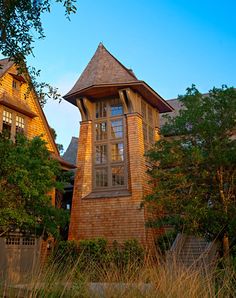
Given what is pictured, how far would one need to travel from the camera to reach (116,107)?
21250 mm

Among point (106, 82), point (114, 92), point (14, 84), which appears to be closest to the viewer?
point (14, 84)

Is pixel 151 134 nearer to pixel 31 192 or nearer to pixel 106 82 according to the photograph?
pixel 106 82

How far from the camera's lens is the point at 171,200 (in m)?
12.1

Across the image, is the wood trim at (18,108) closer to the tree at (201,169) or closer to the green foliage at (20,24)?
the tree at (201,169)

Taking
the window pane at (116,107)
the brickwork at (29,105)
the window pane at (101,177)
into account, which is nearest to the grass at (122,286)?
the brickwork at (29,105)

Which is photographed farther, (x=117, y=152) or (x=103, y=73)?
(x=103, y=73)

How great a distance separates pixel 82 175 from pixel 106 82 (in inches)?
207

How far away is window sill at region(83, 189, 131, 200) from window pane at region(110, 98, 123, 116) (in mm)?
4424

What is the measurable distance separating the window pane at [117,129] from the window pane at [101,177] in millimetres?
1992

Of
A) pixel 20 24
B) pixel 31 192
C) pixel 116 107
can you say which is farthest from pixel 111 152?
pixel 20 24

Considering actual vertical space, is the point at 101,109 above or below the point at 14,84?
below

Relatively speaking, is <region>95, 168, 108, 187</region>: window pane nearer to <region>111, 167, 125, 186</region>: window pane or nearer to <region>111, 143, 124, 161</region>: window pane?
<region>111, 167, 125, 186</region>: window pane

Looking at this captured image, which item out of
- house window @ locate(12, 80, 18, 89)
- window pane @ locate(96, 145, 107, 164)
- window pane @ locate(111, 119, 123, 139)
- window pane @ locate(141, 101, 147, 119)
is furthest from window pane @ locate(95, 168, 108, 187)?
house window @ locate(12, 80, 18, 89)

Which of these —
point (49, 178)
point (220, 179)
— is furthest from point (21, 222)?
point (220, 179)
